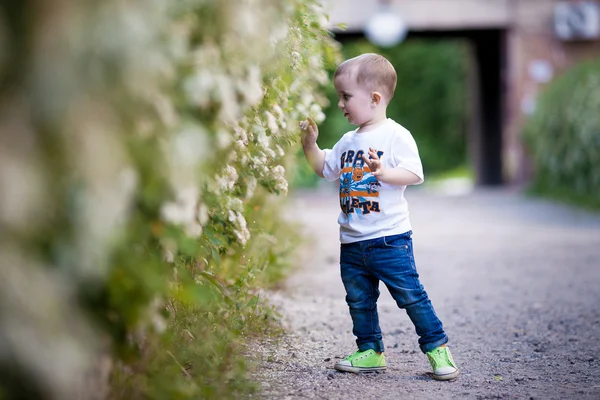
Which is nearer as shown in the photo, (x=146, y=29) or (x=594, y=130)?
(x=146, y=29)

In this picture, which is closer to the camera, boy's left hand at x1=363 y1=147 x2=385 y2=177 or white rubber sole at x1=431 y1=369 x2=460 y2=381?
boy's left hand at x1=363 y1=147 x2=385 y2=177

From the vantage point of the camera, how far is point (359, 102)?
3.32m

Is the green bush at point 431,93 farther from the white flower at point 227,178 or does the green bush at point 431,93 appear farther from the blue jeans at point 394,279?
the white flower at point 227,178

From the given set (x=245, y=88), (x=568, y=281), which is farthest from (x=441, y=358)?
(x=568, y=281)

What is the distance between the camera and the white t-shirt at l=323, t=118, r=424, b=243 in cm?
325

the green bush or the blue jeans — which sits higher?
the green bush

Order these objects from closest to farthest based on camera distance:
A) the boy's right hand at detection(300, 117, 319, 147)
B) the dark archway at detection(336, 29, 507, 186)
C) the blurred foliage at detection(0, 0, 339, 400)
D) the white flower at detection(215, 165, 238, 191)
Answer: the blurred foliage at detection(0, 0, 339, 400) < the white flower at detection(215, 165, 238, 191) < the boy's right hand at detection(300, 117, 319, 147) < the dark archway at detection(336, 29, 507, 186)

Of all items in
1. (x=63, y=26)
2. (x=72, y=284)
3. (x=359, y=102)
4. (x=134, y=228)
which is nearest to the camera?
(x=63, y=26)

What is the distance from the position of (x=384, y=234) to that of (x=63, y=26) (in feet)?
6.11

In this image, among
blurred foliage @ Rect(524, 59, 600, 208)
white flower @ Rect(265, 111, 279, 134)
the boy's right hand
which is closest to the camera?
white flower @ Rect(265, 111, 279, 134)

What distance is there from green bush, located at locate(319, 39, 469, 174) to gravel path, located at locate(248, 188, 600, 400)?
1735 cm

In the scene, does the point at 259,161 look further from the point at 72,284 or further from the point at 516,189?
the point at 516,189

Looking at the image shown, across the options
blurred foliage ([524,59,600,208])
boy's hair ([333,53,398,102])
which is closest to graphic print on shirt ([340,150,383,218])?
boy's hair ([333,53,398,102])

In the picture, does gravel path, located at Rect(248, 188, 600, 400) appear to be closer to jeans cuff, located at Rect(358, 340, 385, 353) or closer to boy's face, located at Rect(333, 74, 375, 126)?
jeans cuff, located at Rect(358, 340, 385, 353)
